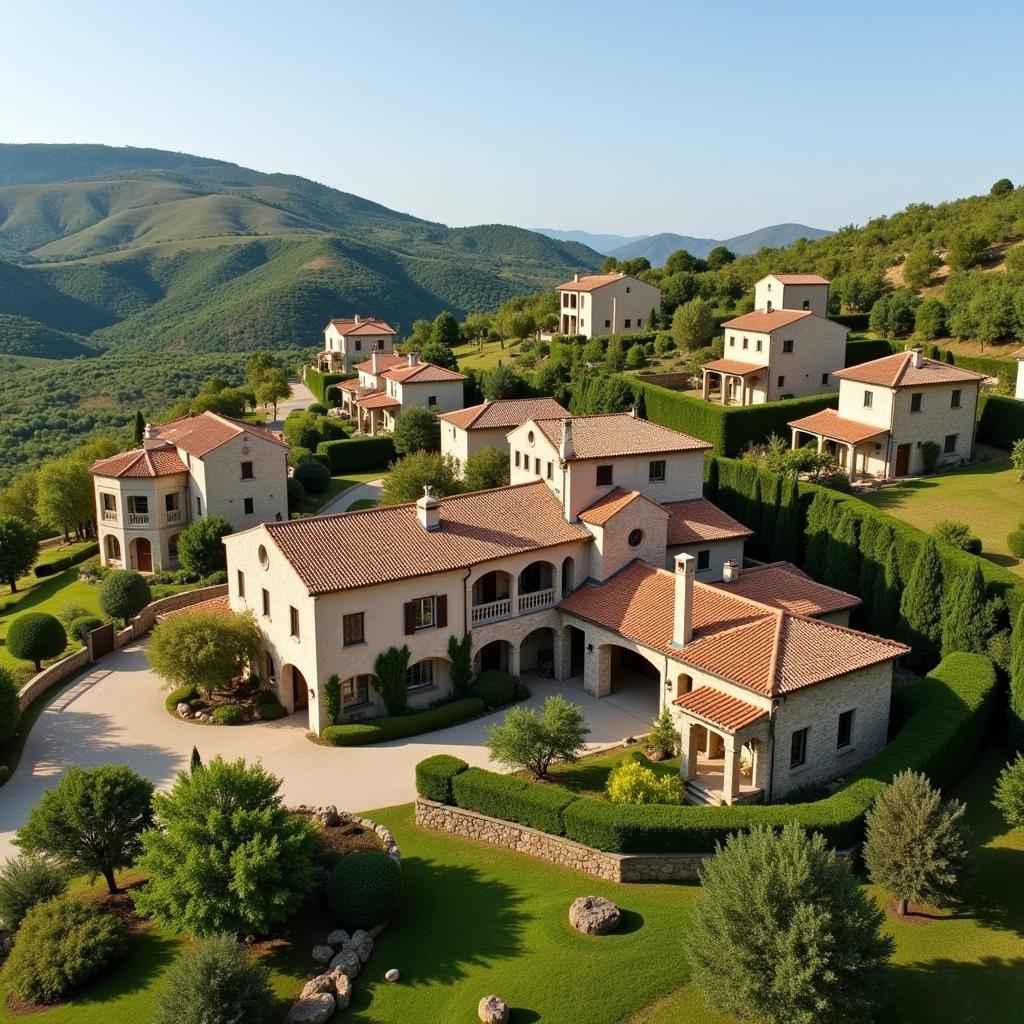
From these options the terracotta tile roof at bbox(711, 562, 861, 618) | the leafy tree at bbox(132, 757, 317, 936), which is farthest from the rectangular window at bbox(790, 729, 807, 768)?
the leafy tree at bbox(132, 757, 317, 936)

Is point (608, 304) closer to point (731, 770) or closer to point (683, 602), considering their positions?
point (683, 602)

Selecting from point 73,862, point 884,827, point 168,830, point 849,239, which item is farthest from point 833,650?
point 849,239

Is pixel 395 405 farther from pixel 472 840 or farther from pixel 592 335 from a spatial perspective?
pixel 472 840

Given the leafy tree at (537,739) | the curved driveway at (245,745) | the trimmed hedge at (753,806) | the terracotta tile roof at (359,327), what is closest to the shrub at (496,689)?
the curved driveway at (245,745)

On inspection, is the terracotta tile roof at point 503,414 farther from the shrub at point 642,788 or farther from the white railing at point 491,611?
the shrub at point 642,788

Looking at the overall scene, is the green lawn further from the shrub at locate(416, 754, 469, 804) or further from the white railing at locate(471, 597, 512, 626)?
the shrub at locate(416, 754, 469, 804)

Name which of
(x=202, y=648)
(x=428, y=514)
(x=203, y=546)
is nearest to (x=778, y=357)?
(x=428, y=514)
